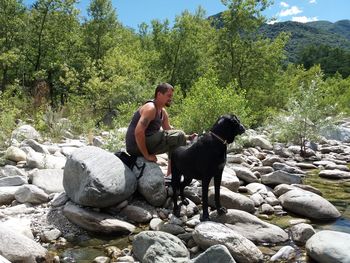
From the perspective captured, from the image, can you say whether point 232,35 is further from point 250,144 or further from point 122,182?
point 122,182

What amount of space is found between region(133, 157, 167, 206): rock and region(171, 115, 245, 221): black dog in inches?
25.4

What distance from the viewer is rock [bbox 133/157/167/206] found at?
21.7 ft

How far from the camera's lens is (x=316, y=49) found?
3351 inches

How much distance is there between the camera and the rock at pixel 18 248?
468 cm

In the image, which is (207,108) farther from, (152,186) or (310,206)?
(152,186)

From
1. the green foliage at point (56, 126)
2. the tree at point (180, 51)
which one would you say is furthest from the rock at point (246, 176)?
the tree at point (180, 51)

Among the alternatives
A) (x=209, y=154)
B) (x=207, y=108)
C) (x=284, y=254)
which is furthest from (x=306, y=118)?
(x=284, y=254)

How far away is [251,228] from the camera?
586 centimetres

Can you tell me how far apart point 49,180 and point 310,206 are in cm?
462

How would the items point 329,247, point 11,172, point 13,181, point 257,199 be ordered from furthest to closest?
point 11,172, point 257,199, point 13,181, point 329,247

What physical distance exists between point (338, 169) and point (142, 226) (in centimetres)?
759

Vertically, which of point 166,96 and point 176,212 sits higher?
point 166,96

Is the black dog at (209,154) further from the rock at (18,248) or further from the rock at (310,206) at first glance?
the rock at (18,248)

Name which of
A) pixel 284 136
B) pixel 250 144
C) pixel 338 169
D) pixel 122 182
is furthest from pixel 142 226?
pixel 284 136
